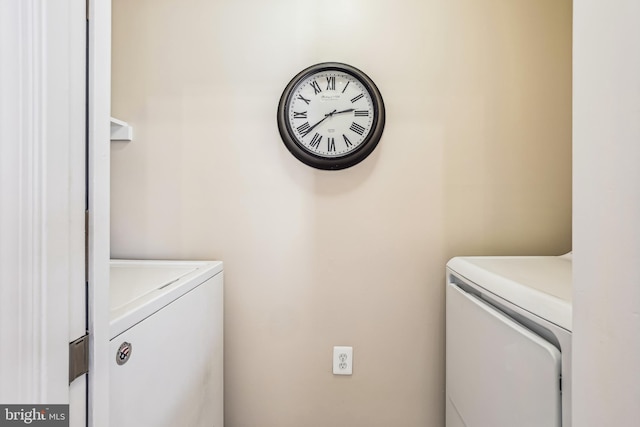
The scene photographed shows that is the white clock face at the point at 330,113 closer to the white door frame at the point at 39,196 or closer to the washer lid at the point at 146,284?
the washer lid at the point at 146,284

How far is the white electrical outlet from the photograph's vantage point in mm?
1320

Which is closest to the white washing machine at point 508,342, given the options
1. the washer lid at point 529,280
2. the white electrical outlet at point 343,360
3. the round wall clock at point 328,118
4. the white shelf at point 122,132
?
the washer lid at point 529,280

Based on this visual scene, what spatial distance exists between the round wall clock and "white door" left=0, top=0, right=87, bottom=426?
840 mm

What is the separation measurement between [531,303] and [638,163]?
47 centimetres

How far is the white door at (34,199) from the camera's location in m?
0.44

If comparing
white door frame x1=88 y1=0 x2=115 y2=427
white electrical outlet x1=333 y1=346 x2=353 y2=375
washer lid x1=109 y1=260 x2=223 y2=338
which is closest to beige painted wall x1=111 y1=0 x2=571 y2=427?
white electrical outlet x1=333 y1=346 x2=353 y2=375

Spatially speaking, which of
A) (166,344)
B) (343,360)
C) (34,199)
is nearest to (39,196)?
(34,199)

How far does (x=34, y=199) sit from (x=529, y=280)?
106cm

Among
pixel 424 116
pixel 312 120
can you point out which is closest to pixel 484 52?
pixel 424 116

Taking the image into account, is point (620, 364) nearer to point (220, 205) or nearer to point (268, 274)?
point (268, 274)

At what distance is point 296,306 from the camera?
4.37 ft

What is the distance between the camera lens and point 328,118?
1.28 m

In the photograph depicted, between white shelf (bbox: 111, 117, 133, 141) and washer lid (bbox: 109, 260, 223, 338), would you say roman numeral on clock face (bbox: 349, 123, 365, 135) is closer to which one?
washer lid (bbox: 109, 260, 223, 338)

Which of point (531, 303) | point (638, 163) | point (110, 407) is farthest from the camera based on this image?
point (531, 303)
